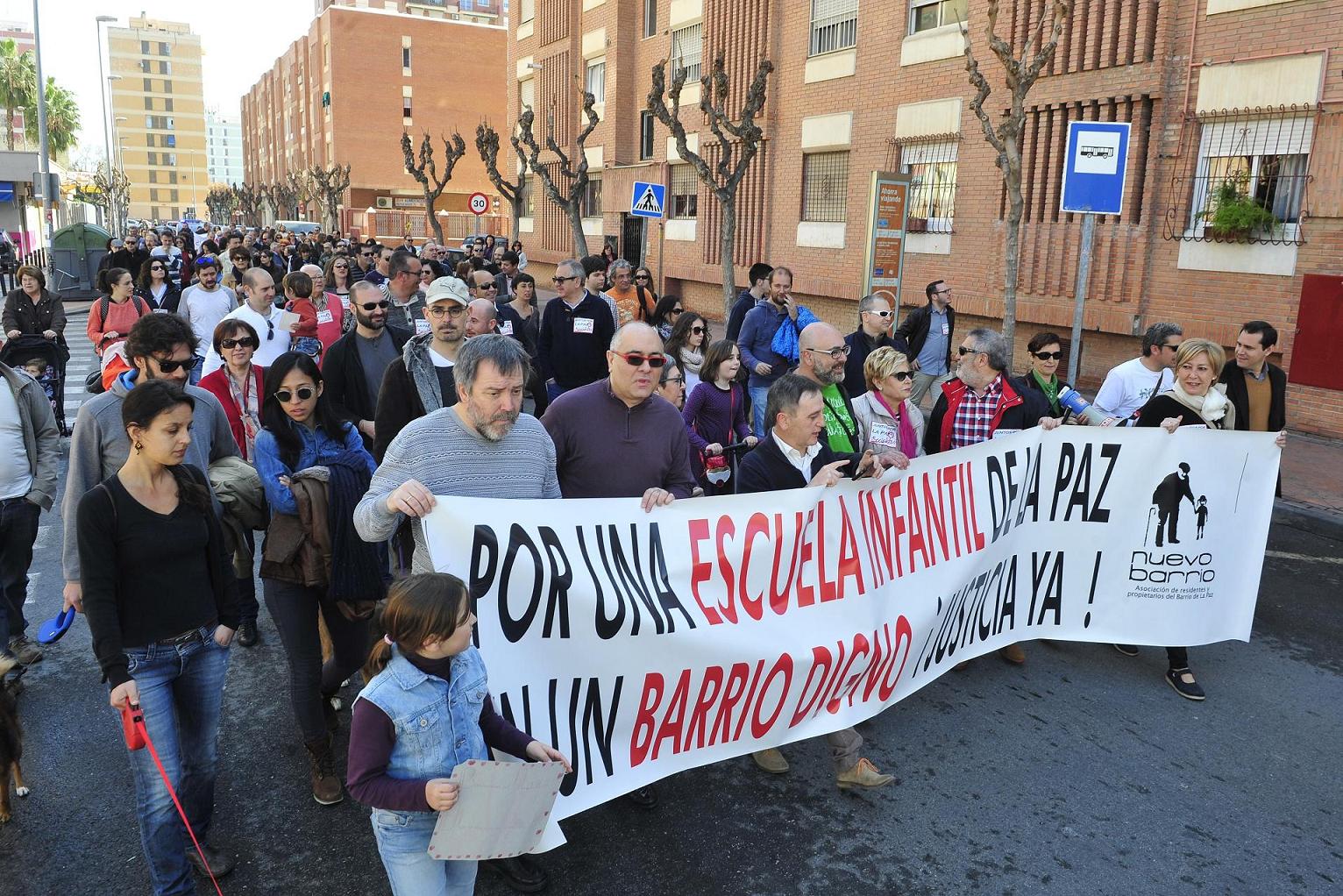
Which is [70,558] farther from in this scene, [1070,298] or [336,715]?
[1070,298]

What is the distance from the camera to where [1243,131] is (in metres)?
13.4

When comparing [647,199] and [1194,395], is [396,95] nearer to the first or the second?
[647,199]

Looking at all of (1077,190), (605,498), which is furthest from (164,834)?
(1077,190)

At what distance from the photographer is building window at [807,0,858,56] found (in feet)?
68.3

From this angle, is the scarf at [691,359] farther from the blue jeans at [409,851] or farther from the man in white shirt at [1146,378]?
the blue jeans at [409,851]

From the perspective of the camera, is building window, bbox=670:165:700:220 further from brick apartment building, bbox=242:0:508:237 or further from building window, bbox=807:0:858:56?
brick apartment building, bbox=242:0:508:237

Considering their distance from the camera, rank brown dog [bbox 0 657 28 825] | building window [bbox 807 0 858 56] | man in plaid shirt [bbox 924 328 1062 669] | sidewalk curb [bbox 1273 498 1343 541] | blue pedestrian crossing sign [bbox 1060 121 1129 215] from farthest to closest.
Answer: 1. building window [bbox 807 0 858 56]
2. blue pedestrian crossing sign [bbox 1060 121 1129 215]
3. sidewalk curb [bbox 1273 498 1343 541]
4. man in plaid shirt [bbox 924 328 1062 669]
5. brown dog [bbox 0 657 28 825]

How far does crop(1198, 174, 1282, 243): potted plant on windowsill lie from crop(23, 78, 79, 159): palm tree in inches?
3544

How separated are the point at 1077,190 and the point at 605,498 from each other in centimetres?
690

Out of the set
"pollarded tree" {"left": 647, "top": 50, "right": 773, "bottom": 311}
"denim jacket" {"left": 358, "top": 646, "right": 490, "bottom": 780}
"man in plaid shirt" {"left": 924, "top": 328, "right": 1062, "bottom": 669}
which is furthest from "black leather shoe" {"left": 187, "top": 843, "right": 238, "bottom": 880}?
"pollarded tree" {"left": 647, "top": 50, "right": 773, "bottom": 311}

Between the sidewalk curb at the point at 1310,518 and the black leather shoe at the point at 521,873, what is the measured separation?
7.41m

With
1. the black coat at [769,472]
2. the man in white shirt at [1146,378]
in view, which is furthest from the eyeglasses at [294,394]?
the man in white shirt at [1146,378]

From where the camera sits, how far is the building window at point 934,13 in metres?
17.8

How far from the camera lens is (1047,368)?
6250 mm
